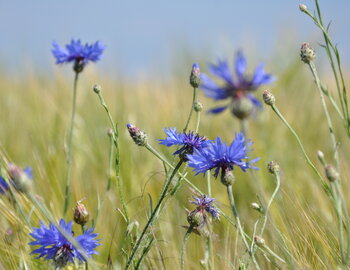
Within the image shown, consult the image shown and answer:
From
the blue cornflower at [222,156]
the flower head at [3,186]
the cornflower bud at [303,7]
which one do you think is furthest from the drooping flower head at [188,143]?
the flower head at [3,186]

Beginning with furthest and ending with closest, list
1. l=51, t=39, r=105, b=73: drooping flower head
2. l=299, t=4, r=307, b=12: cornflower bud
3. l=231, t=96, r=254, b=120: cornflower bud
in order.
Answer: l=51, t=39, r=105, b=73: drooping flower head → l=299, t=4, r=307, b=12: cornflower bud → l=231, t=96, r=254, b=120: cornflower bud

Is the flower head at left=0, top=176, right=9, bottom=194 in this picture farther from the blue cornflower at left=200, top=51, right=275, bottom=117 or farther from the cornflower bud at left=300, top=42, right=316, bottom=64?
the cornflower bud at left=300, top=42, right=316, bottom=64

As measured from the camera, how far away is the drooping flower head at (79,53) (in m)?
1.46

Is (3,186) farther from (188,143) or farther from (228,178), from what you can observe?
(228,178)

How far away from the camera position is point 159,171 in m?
1.20

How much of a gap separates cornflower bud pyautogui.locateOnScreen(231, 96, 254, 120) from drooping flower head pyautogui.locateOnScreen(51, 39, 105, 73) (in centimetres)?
69

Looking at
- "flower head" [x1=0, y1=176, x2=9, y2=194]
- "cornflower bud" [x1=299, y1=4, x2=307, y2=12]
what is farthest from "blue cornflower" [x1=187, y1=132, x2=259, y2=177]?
"flower head" [x1=0, y1=176, x2=9, y2=194]

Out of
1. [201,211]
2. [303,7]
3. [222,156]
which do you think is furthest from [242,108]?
[303,7]

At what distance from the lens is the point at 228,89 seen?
3.09 feet

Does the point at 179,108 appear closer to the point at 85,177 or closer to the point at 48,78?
the point at 85,177

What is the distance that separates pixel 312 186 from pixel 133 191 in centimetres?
57

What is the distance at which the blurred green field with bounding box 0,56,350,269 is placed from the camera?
1117 mm

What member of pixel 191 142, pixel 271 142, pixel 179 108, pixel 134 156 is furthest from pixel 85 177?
pixel 191 142

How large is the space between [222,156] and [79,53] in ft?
2.37
